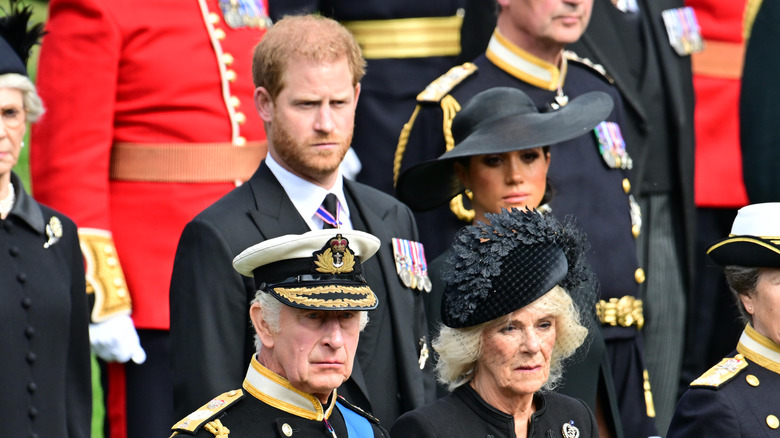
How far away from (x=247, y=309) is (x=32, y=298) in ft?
3.52

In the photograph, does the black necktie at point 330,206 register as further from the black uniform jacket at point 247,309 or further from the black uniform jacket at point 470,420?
the black uniform jacket at point 470,420

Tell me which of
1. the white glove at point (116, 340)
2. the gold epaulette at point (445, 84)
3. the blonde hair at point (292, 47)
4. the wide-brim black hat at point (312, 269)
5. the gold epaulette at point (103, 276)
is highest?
the blonde hair at point (292, 47)

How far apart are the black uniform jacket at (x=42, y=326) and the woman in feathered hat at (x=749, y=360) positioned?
2.29 metres

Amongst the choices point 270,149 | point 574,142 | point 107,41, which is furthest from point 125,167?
point 574,142

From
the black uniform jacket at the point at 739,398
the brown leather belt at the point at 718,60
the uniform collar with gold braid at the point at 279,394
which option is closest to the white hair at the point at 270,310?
the uniform collar with gold braid at the point at 279,394

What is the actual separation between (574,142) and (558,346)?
7.15ft

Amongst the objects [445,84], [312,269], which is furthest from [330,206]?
[445,84]

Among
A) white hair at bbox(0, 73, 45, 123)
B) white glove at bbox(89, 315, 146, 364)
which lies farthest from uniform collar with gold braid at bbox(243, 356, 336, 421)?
white glove at bbox(89, 315, 146, 364)

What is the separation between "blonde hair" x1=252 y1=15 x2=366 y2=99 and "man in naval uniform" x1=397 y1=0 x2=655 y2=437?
4.36 feet

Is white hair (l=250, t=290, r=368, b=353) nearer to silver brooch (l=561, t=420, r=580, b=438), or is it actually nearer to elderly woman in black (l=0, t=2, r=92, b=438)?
silver brooch (l=561, t=420, r=580, b=438)

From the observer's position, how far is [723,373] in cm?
568

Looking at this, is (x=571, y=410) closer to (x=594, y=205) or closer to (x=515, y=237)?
(x=515, y=237)

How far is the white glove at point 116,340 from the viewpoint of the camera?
6801 millimetres

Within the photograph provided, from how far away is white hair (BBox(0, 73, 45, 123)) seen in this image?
6227 millimetres
